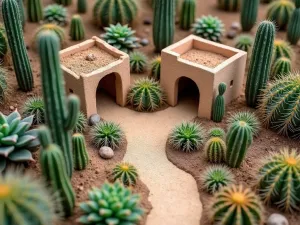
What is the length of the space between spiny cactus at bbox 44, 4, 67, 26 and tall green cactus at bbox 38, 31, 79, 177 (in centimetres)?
526

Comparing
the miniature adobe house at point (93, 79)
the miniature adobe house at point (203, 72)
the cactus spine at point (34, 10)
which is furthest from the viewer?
the cactus spine at point (34, 10)

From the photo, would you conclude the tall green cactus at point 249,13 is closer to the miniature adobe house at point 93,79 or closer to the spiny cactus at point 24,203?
the miniature adobe house at point 93,79

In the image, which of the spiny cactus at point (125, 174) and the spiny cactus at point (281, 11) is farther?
the spiny cactus at point (281, 11)

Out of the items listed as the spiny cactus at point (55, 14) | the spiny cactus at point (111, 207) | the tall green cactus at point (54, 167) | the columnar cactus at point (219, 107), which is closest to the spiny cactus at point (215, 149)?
the columnar cactus at point (219, 107)

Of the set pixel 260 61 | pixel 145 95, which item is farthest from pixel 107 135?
pixel 260 61

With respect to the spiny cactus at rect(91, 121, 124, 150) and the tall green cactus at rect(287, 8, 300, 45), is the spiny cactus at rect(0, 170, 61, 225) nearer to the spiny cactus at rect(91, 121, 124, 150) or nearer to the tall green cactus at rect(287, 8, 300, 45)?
the spiny cactus at rect(91, 121, 124, 150)

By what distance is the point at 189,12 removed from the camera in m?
10.7

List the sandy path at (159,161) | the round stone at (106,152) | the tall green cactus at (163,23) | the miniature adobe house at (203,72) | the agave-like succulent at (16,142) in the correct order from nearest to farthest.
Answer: the agave-like succulent at (16,142)
the sandy path at (159,161)
the round stone at (106,152)
the miniature adobe house at (203,72)
the tall green cactus at (163,23)

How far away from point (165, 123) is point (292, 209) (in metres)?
2.81

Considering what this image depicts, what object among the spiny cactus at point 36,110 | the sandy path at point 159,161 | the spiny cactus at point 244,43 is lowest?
the sandy path at point 159,161

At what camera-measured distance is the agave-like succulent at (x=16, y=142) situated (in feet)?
20.9

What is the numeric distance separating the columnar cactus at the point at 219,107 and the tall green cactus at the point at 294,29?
3.31m

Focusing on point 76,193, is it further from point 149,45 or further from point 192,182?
point 149,45

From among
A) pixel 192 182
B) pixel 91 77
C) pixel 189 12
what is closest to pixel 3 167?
pixel 91 77
